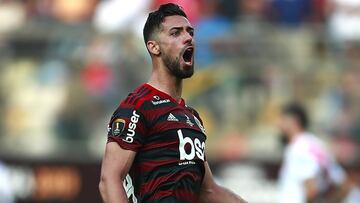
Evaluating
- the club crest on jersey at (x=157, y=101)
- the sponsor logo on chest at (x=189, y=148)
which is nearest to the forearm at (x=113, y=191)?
the sponsor logo on chest at (x=189, y=148)

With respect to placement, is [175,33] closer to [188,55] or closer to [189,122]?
[188,55]

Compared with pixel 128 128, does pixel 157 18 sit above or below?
above

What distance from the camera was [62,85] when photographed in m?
13.6

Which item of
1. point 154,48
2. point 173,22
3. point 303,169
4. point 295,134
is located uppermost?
point 173,22

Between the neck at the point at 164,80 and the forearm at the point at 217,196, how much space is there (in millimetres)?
713

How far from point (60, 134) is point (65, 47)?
3.87 ft

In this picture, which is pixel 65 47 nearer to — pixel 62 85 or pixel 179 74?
pixel 62 85

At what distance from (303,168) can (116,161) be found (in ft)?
16.7

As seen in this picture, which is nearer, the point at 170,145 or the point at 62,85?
the point at 170,145

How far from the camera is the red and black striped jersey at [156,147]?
19.7 feet

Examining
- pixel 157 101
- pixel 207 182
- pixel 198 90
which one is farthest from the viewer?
pixel 198 90

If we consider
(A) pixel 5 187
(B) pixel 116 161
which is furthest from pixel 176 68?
(A) pixel 5 187

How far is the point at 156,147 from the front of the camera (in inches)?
239

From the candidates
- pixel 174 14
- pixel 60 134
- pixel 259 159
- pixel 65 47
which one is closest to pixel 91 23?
pixel 65 47
